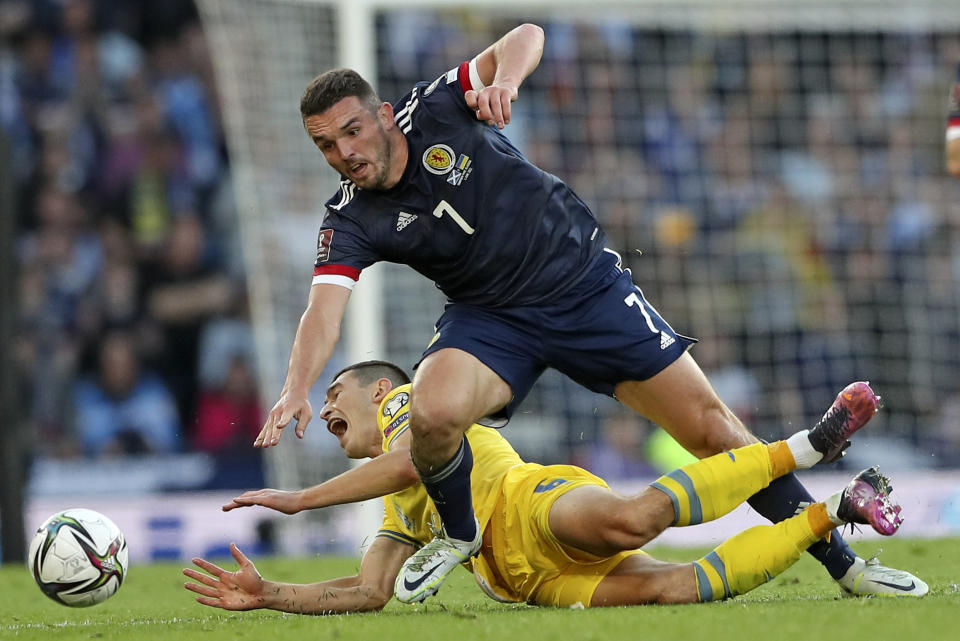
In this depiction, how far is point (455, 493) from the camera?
4969mm

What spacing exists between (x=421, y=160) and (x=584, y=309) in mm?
873

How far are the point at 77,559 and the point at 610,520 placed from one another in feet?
6.99

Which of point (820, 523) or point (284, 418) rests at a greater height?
point (284, 418)

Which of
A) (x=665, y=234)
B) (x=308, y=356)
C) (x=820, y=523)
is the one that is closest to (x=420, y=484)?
(x=308, y=356)

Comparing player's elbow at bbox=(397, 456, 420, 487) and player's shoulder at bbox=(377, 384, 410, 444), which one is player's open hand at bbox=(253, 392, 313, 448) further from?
player's shoulder at bbox=(377, 384, 410, 444)

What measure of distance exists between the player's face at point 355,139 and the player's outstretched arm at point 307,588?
1494 mm

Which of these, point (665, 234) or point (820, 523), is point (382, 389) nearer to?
point (820, 523)

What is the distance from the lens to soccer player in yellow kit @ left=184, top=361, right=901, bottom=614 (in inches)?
190

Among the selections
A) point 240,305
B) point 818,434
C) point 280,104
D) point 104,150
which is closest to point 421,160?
point 818,434

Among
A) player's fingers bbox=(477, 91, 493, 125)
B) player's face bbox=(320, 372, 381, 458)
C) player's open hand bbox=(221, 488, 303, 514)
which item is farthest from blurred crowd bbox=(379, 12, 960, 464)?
player's fingers bbox=(477, 91, 493, 125)

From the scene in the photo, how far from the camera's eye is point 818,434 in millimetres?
5070

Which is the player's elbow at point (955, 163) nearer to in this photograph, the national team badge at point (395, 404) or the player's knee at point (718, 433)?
the player's knee at point (718, 433)

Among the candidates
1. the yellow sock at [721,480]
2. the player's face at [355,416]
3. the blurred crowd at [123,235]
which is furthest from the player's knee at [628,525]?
the blurred crowd at [123,235]

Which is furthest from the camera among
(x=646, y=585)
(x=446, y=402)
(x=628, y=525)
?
(x=646, y=585)
